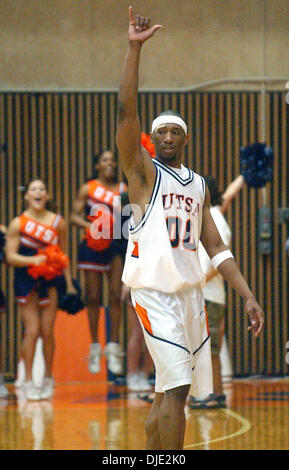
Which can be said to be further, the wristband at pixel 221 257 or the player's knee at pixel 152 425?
the wristband at pixel 221 257

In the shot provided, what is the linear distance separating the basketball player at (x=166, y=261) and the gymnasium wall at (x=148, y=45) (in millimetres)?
6399

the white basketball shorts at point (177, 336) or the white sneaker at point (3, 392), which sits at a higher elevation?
the white basketball shorts at point (177, 336)

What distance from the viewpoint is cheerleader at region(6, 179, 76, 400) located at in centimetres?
866

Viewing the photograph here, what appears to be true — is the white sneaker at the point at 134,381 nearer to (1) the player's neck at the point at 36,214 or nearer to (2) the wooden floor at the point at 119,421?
(2) the wooden floor at the point at 119,421

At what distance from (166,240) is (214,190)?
10.1 ft

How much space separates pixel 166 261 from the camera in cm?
446

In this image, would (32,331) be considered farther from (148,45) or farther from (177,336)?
(177,336)

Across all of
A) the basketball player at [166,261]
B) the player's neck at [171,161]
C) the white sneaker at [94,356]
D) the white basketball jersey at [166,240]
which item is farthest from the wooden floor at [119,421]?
the player's neck at [171,161]

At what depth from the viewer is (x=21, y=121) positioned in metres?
10.8

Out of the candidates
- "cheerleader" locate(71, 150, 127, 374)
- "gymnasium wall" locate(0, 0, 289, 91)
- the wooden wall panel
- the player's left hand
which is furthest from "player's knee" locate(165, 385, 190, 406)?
"gymnasium wall" locate(0, 0, 289, 91)

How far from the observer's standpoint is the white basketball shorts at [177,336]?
4.41 metres
